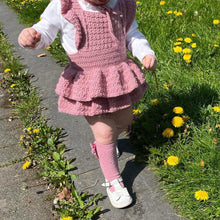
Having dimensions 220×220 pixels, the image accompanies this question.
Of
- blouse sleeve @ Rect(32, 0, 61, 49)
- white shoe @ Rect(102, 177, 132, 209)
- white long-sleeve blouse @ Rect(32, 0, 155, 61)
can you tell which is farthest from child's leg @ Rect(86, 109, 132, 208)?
blouse sleeve @ Rect(32, 0, 61, 49)

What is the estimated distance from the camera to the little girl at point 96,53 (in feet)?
5.37

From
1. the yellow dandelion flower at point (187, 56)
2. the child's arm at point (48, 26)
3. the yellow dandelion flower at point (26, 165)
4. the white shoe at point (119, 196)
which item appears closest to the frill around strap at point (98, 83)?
the child's arm at point (48, 26)

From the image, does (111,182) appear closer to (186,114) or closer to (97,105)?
(97,105)

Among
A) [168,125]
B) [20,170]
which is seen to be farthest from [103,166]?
[20,170]

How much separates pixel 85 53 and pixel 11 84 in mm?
1934

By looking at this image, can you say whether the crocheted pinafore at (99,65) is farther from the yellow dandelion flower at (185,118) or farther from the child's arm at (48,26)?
the yellow dandelion flower at (185,118)

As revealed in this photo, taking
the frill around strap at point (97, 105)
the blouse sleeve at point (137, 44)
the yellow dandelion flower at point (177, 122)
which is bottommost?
Result: the yellow dandelion flower at point (177, 122)

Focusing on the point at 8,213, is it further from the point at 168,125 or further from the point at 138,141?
the point at 168,125

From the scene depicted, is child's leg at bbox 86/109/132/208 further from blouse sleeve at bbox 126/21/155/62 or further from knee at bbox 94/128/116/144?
blouse sleeve at bbox 126/21/155/62

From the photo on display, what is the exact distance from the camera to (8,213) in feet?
6.48

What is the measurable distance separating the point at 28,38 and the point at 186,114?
1.25 m

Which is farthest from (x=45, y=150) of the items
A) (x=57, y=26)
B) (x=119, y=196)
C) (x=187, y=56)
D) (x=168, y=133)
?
(x=187, y=56)

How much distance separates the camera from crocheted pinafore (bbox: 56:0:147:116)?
1.64 m

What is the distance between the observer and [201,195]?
168cm
